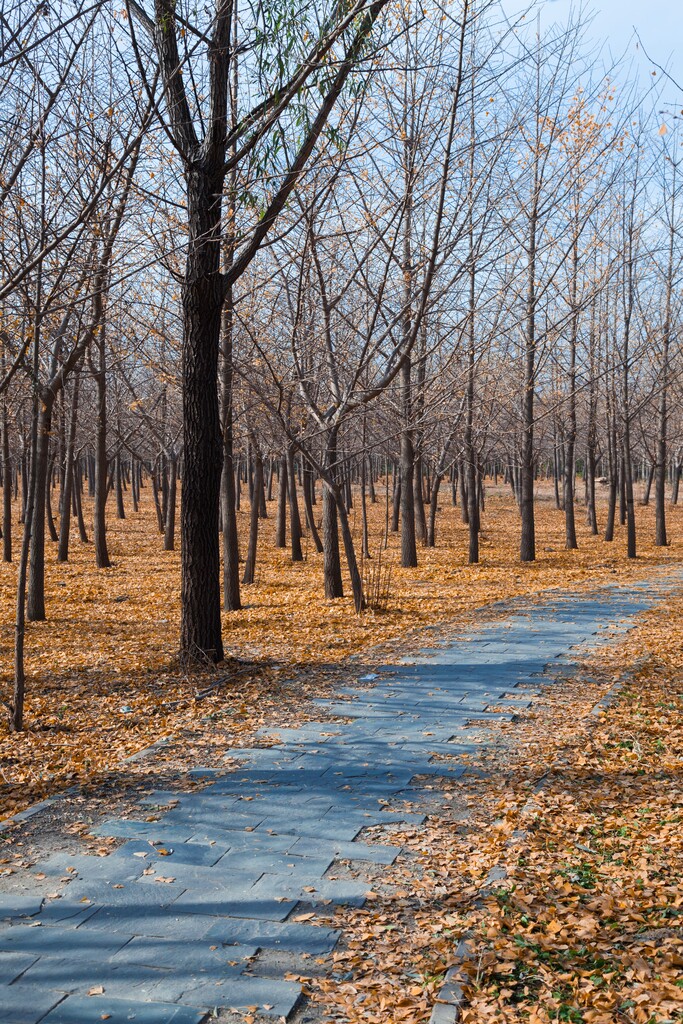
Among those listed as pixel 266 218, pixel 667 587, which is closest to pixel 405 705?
pixel 266 218

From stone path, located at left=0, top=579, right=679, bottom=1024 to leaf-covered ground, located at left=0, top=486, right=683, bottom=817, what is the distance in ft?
3.06

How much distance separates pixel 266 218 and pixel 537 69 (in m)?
11.6

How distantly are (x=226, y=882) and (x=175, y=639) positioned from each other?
727cm

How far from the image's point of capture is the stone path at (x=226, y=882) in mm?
3302

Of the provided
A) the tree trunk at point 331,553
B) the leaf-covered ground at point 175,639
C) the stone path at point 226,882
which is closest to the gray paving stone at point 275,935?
the stone path at point 226,882

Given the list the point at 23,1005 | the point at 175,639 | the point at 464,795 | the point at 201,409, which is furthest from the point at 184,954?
the point at 175,639

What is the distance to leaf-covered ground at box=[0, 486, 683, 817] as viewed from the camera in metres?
6.78

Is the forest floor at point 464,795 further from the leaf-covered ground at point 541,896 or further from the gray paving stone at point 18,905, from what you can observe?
the gray paving stone at point 18,905

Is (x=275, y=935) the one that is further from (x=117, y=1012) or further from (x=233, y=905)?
(x=117, y=1012)

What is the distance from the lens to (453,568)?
62.7ft

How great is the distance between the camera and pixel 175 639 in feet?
37.2

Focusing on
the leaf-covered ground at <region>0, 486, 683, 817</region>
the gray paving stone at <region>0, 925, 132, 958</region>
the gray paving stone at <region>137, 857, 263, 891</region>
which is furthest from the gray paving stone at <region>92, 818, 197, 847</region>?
the gray paving stone at <region>0, 925, 132, 958</region>

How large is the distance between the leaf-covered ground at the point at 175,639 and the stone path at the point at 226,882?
0.93 meters

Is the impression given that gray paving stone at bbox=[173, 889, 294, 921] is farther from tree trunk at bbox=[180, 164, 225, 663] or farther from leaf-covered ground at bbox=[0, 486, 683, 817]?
tree trunk at bbox=[180, 164, 225, 663]
